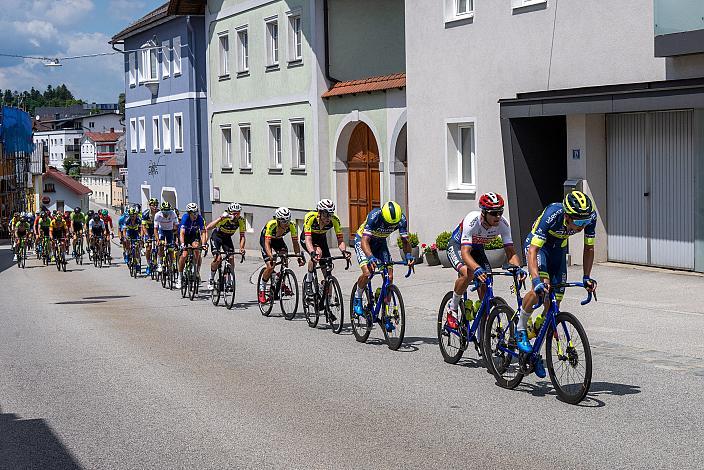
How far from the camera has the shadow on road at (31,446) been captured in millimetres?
7531

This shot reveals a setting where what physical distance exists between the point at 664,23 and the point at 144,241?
47.6ft

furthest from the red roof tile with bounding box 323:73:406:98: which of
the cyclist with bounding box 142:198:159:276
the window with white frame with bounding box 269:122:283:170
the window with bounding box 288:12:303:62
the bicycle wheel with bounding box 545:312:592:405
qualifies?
the bicycle wheel with bounding box 545:312:592:405

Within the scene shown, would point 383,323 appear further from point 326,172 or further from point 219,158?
point 219,158

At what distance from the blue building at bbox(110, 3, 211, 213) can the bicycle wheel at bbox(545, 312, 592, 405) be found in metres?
34.2

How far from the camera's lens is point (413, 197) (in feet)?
78.3

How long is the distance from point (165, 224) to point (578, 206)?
14993 millimetres

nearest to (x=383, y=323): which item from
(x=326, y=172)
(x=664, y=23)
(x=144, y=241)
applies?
(x=664, y=23)

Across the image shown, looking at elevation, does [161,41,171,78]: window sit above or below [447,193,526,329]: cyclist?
above

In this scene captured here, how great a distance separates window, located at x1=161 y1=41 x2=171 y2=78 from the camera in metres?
44.8

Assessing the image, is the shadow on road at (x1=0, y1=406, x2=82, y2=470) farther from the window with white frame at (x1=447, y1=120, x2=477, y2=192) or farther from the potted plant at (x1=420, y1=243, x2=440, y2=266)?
the window with white frame at (x1=447, y1=120, x2=477, y2=192)

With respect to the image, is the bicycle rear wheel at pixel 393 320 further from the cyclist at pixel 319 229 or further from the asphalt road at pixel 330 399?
the cyclist at pixel 319 229

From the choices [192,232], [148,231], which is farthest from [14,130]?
[192,232]

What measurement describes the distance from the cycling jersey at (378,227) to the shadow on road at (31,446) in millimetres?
4561

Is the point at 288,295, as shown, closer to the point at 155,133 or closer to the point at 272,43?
the point at 272,43
